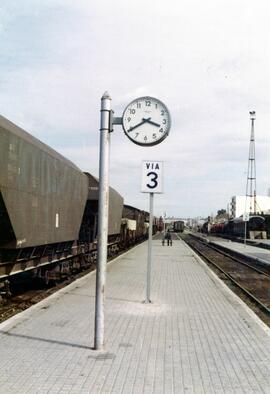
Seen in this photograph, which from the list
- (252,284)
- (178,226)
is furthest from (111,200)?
(178,226)

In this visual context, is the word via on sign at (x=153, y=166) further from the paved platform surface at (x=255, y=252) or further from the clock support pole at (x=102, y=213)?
the paved platform surface at (x=255, y=252)

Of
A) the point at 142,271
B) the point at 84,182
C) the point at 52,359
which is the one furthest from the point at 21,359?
the point at 142,271

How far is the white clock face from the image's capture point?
7660 millimetres

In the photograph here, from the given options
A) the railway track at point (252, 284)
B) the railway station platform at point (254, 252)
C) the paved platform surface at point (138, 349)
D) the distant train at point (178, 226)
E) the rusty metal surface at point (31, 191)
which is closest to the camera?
the paved platform surface at point (138, 349)

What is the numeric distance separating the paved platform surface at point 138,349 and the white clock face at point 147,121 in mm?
2815

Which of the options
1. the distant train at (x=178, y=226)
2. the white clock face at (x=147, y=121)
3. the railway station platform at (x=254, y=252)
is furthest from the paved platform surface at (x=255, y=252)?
the distant train at (x=178, y=226)

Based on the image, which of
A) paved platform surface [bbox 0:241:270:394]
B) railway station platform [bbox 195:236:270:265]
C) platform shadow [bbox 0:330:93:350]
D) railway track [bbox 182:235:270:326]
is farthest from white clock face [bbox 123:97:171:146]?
railway station platform [bbox 195:236:270:265]

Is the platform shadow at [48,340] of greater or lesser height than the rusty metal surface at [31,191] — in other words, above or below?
below

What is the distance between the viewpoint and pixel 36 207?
35.0ft

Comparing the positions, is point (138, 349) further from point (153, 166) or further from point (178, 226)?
point (178, 226)

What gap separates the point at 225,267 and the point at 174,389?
21218mm

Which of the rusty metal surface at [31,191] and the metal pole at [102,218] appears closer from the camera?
the metal pole at [102,218]

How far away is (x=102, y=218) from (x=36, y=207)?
449 centimetres

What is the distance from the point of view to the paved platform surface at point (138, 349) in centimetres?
496
